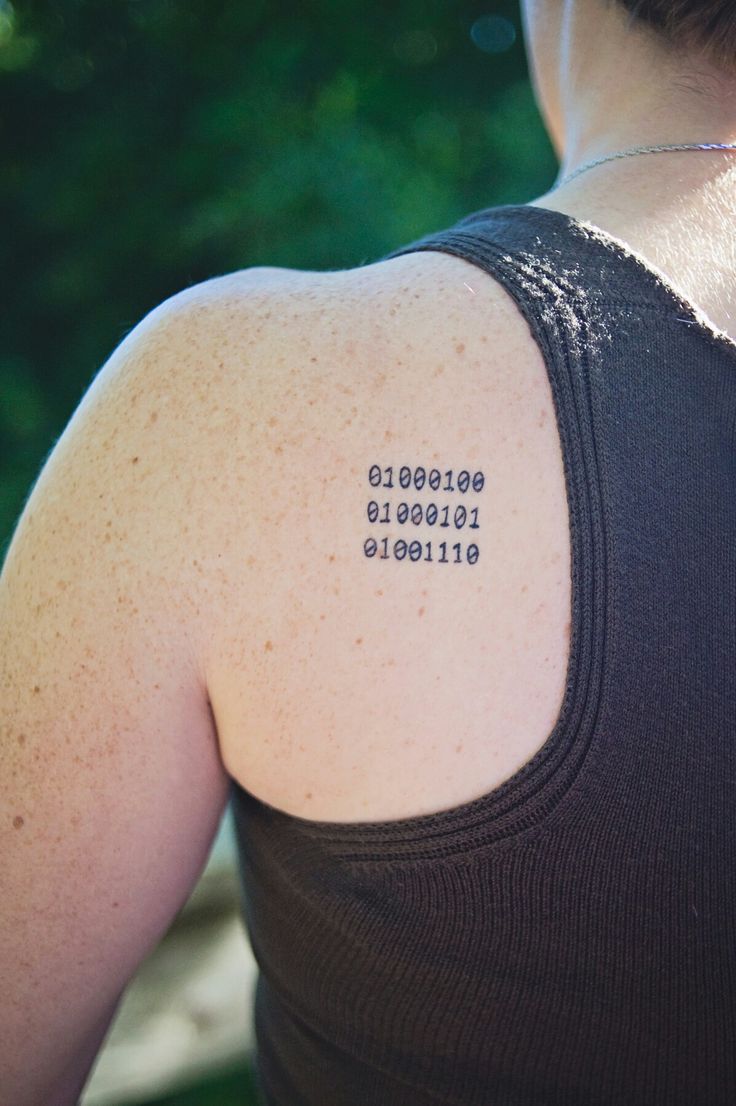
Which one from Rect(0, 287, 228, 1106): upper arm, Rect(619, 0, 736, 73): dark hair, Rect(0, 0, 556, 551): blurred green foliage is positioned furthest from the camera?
Rect(0, 0, 556, 551): blurred green foliage

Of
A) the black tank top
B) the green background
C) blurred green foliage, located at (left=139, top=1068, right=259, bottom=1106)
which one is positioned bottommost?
blurred green foliage, located at (left=139, top=1068, right=259, bottom=1106)

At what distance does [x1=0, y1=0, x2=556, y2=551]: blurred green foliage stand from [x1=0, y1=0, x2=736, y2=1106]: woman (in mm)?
1321

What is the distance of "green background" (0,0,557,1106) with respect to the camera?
206cm

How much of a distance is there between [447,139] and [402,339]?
1.95 metres

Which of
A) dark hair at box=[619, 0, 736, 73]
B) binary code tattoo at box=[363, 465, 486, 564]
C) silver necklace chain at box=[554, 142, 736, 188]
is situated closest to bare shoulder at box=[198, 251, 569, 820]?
binary code tattoo at box=[363, 465, 486, 564]

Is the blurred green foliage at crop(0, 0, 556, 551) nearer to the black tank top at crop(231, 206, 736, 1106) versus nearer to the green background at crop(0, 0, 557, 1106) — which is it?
the green background at crop(0, 0, 557, 1106)

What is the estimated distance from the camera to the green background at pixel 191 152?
206cm

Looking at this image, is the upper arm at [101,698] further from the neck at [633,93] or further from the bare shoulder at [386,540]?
the neck at [633,93]

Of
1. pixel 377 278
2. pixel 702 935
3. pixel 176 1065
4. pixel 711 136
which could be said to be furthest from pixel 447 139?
pixel 176 1065

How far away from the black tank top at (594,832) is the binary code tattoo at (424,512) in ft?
0.31

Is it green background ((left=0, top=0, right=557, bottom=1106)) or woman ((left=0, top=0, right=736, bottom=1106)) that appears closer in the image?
woman ((left=0, top=0, right=736, bottom=1106))

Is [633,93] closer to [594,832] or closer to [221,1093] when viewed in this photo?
[594,832]

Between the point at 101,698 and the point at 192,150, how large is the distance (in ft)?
5.88

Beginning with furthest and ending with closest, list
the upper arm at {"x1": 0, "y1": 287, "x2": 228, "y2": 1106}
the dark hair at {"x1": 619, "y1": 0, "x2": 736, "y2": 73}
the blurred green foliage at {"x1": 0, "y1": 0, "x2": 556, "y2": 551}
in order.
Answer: the blurred green foliage at {"x1": 0, "y1": 0, "x2": 556, "y2": 551}, the dark hair at {"x1": 619, "y1": 0, "x2": 736, "y2": 73}, the upper arm at {"x1": 0, "y1": 287, "x2": 228, "y2": 1106}
